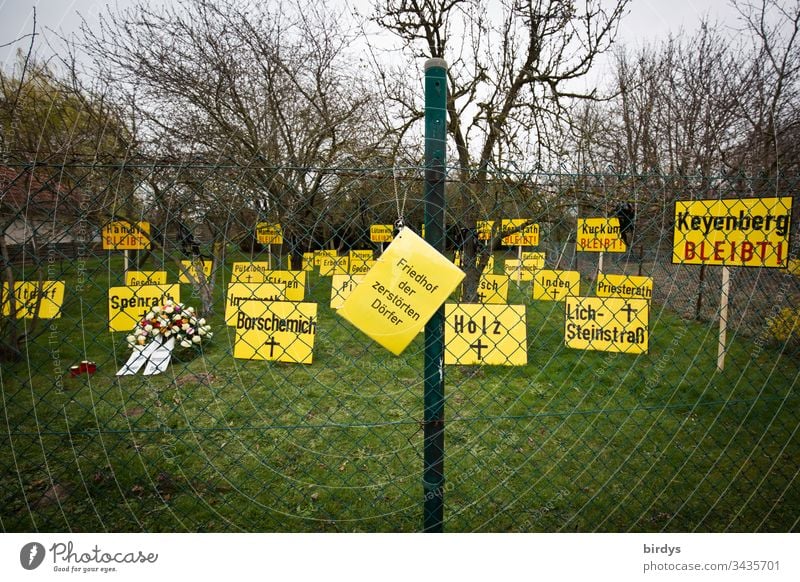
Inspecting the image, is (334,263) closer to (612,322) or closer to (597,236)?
(612,322)

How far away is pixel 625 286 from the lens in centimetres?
501

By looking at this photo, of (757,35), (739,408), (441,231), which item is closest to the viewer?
(441,231)

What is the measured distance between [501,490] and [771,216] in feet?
7.14

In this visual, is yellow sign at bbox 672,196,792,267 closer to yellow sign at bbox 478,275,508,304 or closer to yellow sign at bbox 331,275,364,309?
yellow sign at bbox 331,275,364,309

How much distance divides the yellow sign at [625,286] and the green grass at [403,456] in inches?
37.4

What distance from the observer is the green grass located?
2.39 meters

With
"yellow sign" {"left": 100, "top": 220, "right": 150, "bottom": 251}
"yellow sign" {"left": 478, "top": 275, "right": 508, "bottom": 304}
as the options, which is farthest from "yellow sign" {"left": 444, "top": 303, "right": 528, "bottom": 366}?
"yellow sign" {"left": 100, "top": 220, "right": 150, "bottom": 251}

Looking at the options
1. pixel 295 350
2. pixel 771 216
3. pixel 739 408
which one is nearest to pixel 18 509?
pixel 295 350

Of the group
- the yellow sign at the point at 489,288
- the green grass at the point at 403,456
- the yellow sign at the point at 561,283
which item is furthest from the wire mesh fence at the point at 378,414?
the yellow sign at the point at 489,288

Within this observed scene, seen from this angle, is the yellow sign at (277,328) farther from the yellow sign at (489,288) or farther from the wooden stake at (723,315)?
the wooden stake at (723,315)

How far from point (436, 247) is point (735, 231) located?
6.84 feet

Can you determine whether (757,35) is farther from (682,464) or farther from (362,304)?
(362,304)

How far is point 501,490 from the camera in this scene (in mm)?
2605

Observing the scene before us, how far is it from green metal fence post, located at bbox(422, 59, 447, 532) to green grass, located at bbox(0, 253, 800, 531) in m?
0.32
